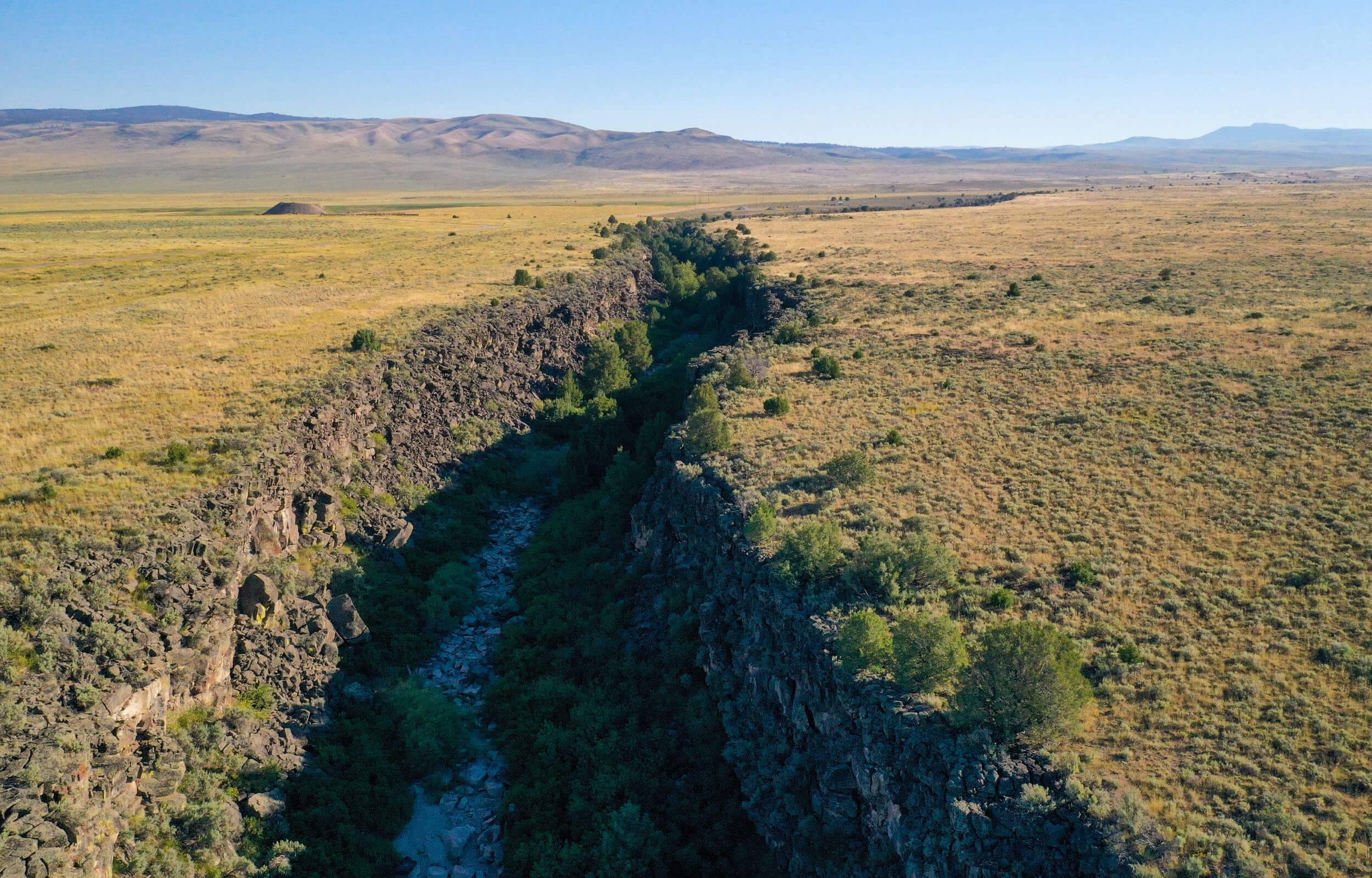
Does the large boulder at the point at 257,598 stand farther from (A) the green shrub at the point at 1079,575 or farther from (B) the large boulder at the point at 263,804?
(A) the green shrub at the point at 1079,575

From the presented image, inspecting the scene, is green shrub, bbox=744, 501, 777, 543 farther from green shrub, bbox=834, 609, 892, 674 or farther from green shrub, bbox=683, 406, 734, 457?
green shrub, bbox=683, 406, 734, 457

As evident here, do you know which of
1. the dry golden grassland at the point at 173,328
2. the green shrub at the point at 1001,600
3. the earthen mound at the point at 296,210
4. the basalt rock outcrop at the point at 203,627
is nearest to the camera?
the basalt rock outcrop at the point at 203,627

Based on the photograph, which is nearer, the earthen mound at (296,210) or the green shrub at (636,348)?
the green shrub at (636,348)

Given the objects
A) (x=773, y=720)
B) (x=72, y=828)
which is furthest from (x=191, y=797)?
(x=773, y=720)

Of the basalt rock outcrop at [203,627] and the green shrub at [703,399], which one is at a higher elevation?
the green shrub at [703,399]

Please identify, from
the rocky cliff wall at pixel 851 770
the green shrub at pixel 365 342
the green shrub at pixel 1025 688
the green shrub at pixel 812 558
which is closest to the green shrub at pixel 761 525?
the rocky cliff wall at pixel 851 770

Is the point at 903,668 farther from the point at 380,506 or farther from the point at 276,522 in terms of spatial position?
the point at 380,506

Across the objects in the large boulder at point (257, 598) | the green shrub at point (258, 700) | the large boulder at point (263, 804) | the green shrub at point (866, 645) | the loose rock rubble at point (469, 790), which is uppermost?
the green shrub at point (866, 645)
